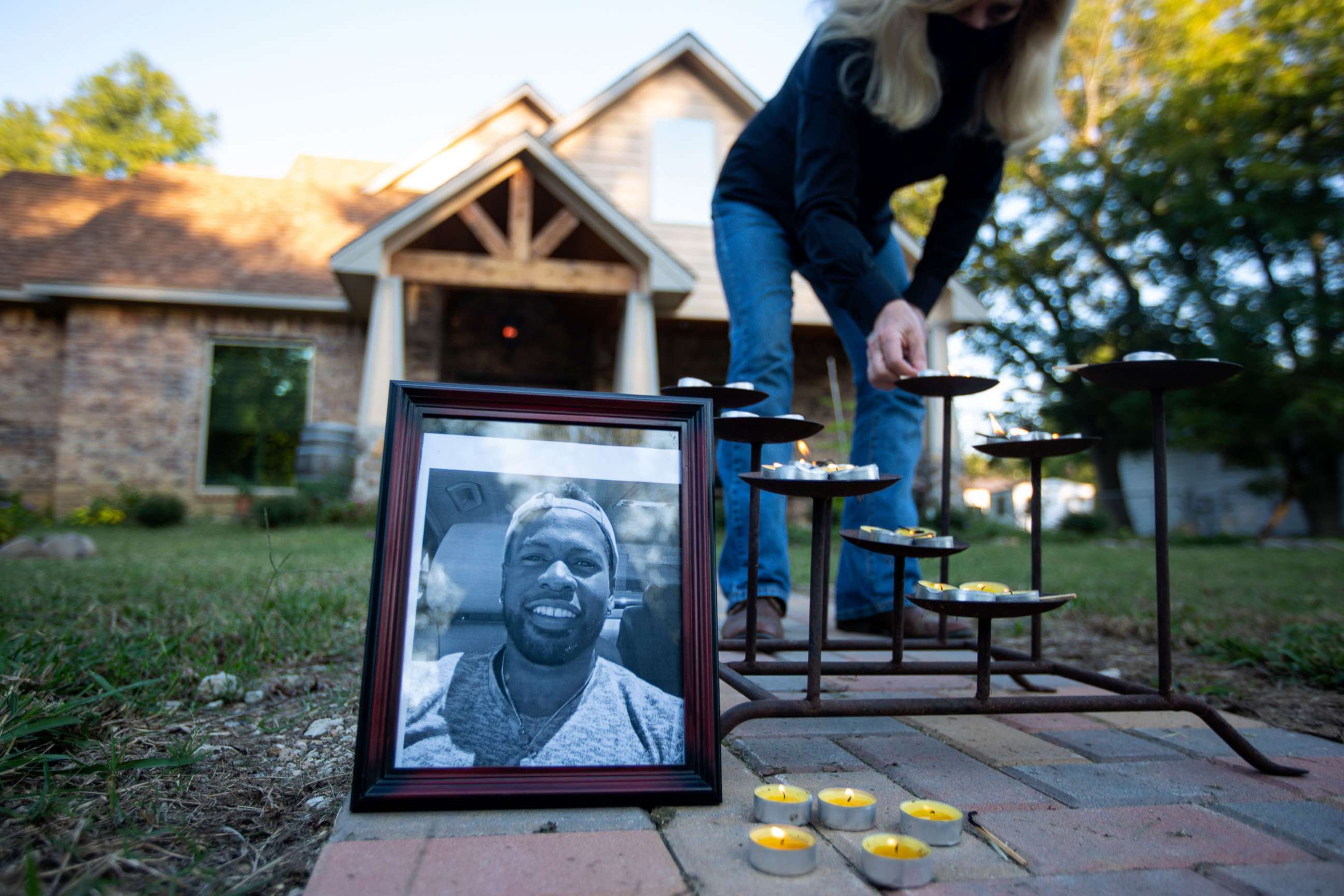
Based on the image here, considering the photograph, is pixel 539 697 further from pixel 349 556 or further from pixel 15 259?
pixel 15 259

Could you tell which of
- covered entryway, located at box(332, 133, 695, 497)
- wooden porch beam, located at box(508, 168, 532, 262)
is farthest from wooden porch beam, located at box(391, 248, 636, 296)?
wooden porch beam, located at box(508, 168, 532, 262)

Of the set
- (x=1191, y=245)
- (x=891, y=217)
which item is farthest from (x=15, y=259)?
(x=1191, y=245)

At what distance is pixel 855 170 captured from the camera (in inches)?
65.4

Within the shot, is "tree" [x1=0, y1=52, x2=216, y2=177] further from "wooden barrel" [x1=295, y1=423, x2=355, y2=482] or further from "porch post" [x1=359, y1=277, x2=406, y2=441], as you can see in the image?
"porch post" [x1=359, y1=277, x2=406, y2=441]

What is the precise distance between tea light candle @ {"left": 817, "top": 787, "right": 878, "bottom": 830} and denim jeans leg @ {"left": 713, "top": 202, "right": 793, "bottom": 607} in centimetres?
89

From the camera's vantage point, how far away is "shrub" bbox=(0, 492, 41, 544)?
5562 millimetres

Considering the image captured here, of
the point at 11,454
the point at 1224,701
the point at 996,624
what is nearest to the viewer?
the point at 1224,701

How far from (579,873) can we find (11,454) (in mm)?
11691

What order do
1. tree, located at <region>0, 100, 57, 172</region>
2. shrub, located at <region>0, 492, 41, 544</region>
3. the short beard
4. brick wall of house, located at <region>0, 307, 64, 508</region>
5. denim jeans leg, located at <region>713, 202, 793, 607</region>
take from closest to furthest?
the short beard
denim jeans leg, located at <region>713, 202, 793, 607</region>
shrub, located at <region>0, 492, 41, 544</region>
brick wall of house, located at <region>0, 307, 64, 508</region>
tree, located at <region>0, 100, 57, 172</region>

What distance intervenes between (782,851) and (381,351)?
759cm

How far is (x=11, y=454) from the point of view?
31.2 feet

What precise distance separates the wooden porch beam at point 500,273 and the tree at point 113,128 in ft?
59.1

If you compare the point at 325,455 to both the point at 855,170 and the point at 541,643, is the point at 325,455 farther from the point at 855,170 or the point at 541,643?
the point at 541,643

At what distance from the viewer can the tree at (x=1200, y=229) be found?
527 inches
